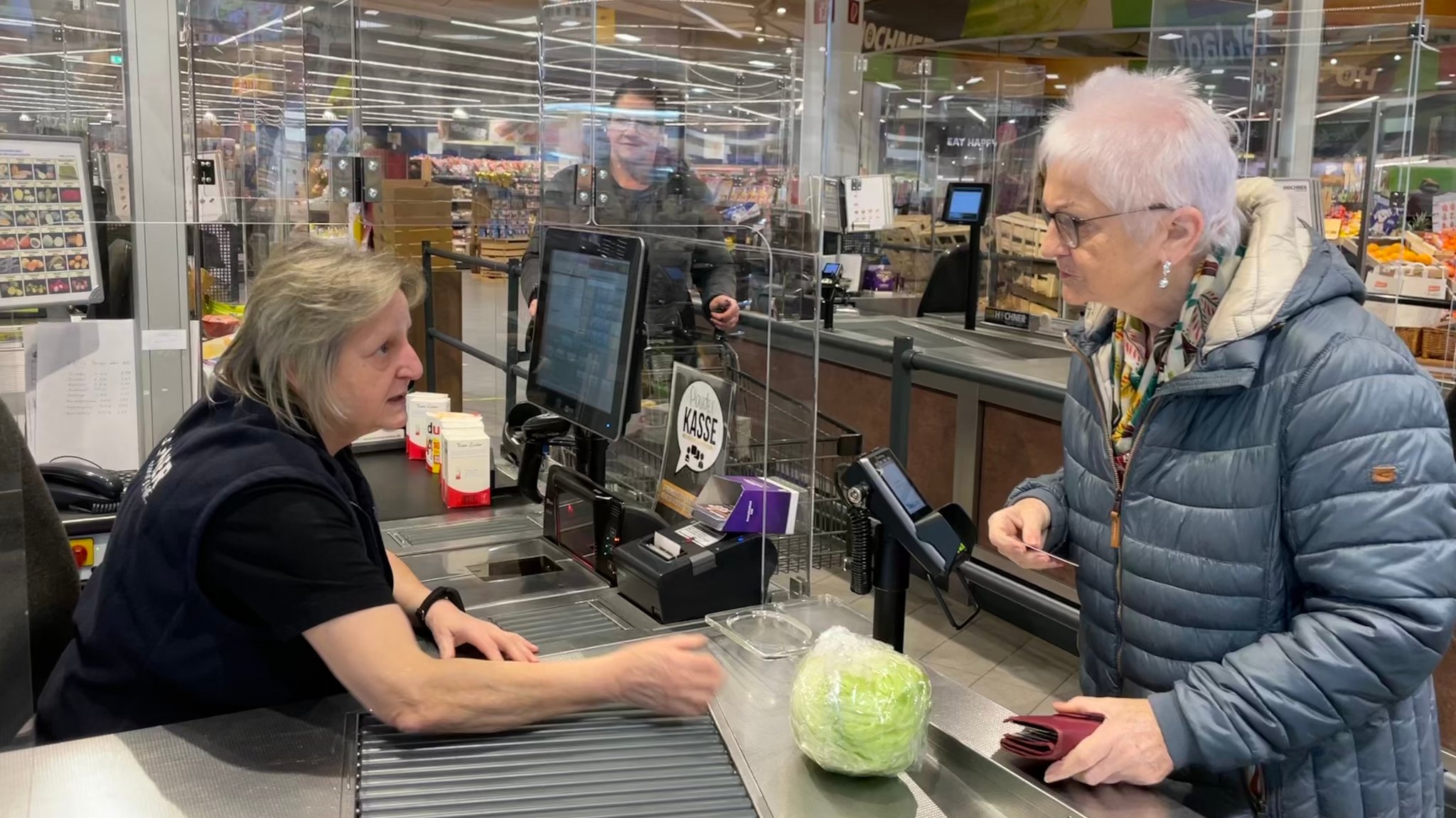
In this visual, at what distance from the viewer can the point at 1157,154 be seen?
1.46 meters

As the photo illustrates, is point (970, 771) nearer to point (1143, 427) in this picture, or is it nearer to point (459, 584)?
point (1143, 427)

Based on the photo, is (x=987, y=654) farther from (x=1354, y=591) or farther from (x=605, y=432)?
(x=1354, y=591)

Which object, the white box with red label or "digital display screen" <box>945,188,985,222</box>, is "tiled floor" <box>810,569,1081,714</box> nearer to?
the white box with red label

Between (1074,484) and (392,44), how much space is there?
1705 cm

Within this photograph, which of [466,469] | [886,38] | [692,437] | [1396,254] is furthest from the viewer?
[886,38]

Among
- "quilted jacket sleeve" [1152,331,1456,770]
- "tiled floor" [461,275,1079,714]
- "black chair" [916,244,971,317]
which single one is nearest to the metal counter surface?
"quilted jacket sleeve" [1152,331,1456,770]

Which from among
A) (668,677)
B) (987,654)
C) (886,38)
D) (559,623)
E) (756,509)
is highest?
(886,38)

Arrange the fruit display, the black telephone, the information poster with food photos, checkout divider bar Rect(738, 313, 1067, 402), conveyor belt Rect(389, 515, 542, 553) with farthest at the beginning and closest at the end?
checkout divider bar Rect(738, 313, 1067, 402)
the fruit display
the information poster with food photos
the black telephone
conveyor belt Rect(389, 515, 542, 553)

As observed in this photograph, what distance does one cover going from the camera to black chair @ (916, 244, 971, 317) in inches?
256

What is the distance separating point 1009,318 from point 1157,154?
4.54 metres

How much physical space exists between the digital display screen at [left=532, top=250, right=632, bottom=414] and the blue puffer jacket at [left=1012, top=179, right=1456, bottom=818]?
937 millimetres

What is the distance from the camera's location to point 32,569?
1.85 metres

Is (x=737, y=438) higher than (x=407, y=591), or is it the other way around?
(x=737, y=438)

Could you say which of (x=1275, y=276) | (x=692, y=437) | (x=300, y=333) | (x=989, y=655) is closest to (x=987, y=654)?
(x=989, y=655)
